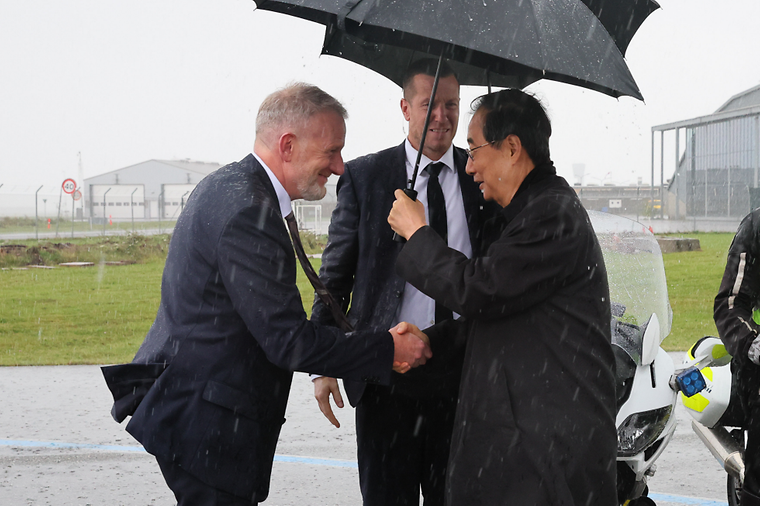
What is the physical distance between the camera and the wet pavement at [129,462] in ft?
14.4

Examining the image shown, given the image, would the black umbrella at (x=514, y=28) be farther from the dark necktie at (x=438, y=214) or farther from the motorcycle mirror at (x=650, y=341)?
the motorcycle mirror at (x=650, y=341)

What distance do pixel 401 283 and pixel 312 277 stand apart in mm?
446

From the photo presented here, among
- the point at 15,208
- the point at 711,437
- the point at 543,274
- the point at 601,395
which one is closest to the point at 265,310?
the point at 543,274

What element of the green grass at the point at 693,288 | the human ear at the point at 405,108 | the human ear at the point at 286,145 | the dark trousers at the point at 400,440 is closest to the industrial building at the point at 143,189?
the green grass at the point at 693,288

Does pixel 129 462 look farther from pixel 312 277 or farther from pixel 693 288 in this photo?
pixel 693 288

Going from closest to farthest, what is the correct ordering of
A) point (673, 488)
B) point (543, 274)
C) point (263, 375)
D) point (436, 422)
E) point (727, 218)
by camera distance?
point (543, 274)
point (263, 375)
point (436, 422)
point (673, 488)
point (727, 218)

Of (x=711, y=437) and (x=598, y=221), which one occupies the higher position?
(x=598, y=221)

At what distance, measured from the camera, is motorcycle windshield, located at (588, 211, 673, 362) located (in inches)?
130

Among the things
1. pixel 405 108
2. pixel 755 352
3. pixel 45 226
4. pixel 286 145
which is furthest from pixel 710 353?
pixel 45 226

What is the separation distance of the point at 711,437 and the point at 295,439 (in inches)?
118

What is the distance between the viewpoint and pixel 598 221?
3424mm

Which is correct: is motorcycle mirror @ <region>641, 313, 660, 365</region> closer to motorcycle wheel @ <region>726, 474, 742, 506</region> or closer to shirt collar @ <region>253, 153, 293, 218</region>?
motorcycle wheel @ <region>726, 474, 742, 506</region>

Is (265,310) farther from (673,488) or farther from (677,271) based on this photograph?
(677,271)

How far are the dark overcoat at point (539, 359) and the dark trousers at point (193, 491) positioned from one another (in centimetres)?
70
